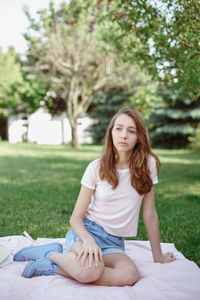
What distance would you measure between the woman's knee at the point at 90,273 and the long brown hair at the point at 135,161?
0.64m

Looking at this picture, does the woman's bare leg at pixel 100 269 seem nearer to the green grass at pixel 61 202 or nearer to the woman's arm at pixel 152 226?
the woman's arm at pixel 152 226

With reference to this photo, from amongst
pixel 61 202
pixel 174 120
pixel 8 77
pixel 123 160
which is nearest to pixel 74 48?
pixel 174 120

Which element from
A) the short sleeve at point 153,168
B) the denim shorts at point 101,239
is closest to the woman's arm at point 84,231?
the denim shorts at point 101,239

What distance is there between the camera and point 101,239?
2.54 meters

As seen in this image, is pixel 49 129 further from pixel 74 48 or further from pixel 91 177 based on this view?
pixel 91 177

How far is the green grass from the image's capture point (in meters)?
3.85

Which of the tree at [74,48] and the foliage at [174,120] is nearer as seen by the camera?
the tree at [74,48]

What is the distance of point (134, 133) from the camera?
2631mm

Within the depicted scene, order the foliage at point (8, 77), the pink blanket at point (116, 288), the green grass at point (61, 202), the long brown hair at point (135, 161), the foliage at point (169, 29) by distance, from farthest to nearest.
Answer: the foliage at point (8, 77) < the foliage at point (169, 29) < the green grass at point (61, 202) < the long brown hair at point (135, 161) < the pink blanket at point (116, 288)

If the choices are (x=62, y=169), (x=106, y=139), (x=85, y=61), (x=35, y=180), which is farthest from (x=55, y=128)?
(x=106, y=139)

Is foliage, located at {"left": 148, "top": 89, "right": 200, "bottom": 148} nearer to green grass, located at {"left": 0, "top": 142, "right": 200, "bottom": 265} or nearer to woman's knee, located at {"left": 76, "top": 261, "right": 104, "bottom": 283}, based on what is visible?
green grass, located at {"left": 0, "top": 142, "right": 200, "bottom": 265}

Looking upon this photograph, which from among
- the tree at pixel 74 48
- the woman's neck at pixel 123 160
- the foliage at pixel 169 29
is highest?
the tree at pixel 74 48

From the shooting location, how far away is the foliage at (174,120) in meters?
17.8

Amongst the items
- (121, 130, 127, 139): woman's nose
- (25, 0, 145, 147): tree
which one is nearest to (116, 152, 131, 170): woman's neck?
(121, 130, 127, 139): woman's nose
